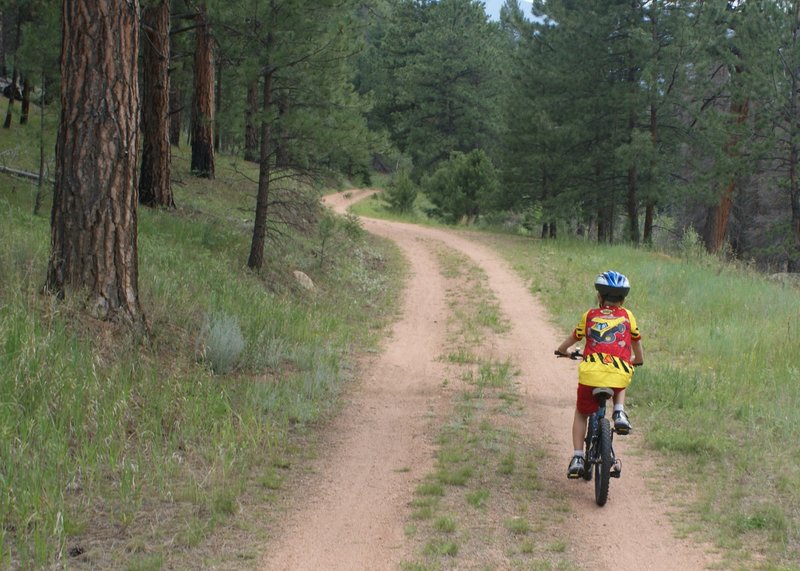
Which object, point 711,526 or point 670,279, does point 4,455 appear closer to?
point 711,526

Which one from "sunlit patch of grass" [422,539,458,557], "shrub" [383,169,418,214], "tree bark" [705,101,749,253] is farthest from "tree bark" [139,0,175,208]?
"shrub" [383,169,418,214]

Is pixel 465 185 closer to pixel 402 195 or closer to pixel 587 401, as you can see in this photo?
pixel 402 195

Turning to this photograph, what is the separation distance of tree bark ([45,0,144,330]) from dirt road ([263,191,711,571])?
2.67 metres

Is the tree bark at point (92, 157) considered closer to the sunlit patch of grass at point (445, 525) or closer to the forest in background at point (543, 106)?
the forest in background at point (543, 106)

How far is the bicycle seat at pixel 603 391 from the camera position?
5707mm

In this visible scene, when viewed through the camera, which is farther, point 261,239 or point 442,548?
point 261,239

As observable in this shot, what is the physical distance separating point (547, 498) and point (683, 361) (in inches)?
210

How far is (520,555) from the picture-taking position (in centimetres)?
475

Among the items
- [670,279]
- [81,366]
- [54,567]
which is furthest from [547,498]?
[670,279]

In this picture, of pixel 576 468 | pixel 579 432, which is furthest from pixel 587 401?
pixel 576 468

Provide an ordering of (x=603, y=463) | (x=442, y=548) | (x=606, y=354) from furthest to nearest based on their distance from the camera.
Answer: (x=606, y=354)
(x=603, y=463)
(x=442, y=548)

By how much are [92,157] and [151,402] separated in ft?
8.17

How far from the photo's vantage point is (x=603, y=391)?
18.7 ft

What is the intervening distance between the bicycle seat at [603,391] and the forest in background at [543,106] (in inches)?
211
